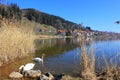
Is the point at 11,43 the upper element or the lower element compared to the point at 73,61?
upper

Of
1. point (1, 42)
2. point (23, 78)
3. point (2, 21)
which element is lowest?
point (23, 78)

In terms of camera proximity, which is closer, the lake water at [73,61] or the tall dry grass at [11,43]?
the lake water at [73,61]

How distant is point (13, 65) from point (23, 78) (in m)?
2.98

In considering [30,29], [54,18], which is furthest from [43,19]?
[30,29]

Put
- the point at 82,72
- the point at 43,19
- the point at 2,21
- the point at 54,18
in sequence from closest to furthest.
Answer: the point at 82,72 < the point at 2,21 < the point at 43,19 < the point at 54,18

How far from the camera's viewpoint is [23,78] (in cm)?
986

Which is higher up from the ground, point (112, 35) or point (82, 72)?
point (112, 35)

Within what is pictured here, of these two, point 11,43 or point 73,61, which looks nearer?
point 11,43

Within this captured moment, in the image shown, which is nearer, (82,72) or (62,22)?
(82,72)

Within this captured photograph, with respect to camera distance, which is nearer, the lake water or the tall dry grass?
the lake water

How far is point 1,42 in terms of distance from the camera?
39.0 feet

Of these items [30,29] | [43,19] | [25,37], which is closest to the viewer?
[25,37]

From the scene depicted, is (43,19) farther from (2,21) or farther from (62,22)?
(2,21)

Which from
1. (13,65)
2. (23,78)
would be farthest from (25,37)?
(23,78)
